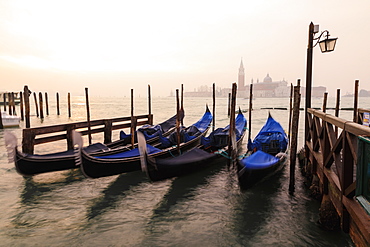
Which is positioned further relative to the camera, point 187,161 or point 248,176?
point 187,161

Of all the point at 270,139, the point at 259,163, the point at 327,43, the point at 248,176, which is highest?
the point at 327,43

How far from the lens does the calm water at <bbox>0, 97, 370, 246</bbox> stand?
352 cm

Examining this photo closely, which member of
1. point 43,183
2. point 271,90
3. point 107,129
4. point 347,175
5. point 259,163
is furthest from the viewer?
point 271,90

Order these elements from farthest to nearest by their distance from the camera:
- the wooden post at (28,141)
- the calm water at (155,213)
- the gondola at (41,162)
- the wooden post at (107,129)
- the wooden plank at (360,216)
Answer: the wooden post at (107,129), the wooden post at (28,141), the gondola at (41,162), the calm water at (155,213), the wooden plank at (360,216)

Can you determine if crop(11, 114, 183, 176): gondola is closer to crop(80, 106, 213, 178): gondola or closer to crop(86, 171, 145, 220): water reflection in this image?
crop(80, 106, 213, 178): gondola

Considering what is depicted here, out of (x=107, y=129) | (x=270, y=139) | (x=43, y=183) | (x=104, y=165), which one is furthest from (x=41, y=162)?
(x=270, y=139)

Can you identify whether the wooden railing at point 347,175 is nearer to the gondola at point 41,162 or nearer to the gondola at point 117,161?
the gondola at point 117,161

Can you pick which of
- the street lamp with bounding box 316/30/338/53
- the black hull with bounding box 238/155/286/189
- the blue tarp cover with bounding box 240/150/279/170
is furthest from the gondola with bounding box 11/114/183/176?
the street lamp with bounding box 316/30/338/53

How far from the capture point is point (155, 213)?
169 inches

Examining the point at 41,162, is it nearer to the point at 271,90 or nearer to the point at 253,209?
the point at 253,209

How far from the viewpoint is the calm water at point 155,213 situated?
352cm

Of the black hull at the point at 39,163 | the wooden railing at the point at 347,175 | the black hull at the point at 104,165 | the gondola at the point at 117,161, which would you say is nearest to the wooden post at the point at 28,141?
the black hull at the point at 39,163

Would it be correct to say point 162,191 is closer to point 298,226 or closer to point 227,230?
point 227,230

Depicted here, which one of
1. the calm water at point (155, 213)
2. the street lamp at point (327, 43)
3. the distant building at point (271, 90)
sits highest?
the distant building at point (271, 90)
